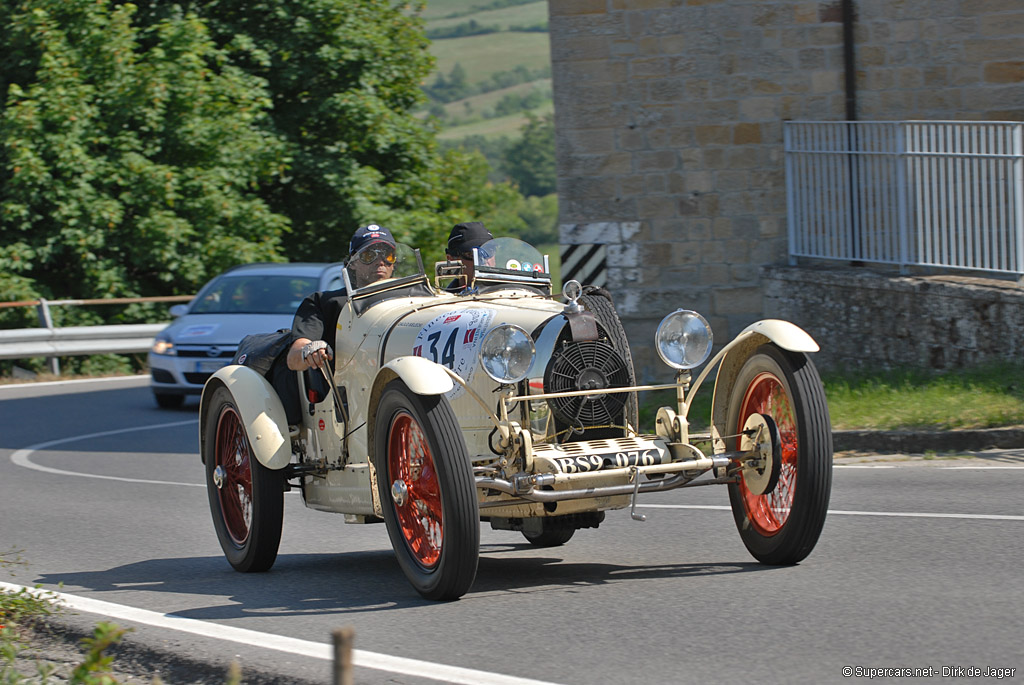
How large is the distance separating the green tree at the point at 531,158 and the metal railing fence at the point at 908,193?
100204 mm

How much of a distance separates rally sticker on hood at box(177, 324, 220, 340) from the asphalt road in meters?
5.95

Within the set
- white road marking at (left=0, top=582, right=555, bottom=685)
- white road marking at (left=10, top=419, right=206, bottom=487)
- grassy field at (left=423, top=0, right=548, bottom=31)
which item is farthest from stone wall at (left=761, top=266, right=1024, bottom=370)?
grassy field at (left=423, top=0, right=548, bottom=31)

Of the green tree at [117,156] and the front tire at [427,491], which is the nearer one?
the front tire at [427,491]

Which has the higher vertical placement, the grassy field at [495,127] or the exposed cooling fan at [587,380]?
the grassy field at [495,127]

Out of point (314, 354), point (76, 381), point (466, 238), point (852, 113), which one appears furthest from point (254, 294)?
point (314, 354)

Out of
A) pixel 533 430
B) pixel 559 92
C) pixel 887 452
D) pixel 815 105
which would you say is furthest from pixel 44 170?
pixel 533 430

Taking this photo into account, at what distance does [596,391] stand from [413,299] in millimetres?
1374

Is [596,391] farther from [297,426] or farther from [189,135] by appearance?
[189,135]

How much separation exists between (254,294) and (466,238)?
31.7ft

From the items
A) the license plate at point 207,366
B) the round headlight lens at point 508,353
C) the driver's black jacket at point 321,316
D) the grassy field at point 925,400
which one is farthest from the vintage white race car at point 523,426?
the license plate at point 207,366

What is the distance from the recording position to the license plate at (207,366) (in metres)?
16.2

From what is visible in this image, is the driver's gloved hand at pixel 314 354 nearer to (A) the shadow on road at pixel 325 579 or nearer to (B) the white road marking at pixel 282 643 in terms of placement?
(A) the shadow on road at pixel 325 579

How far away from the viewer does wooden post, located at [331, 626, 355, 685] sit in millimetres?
2432

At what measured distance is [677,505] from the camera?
9.19 meters
